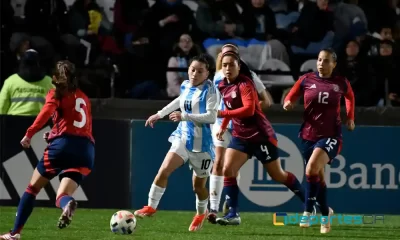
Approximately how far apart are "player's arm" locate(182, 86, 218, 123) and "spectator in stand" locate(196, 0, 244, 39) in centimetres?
535

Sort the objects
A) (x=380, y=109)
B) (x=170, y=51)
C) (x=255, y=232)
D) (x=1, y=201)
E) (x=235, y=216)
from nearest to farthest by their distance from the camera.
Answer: (x=255, y=232)
(x=235, y=216)
(x=1, y=201)
(x=380, y=109)
(x=170, y=51)

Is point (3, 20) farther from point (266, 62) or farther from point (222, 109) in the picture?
point (222, 109)

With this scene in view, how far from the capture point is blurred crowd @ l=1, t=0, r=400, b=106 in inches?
634

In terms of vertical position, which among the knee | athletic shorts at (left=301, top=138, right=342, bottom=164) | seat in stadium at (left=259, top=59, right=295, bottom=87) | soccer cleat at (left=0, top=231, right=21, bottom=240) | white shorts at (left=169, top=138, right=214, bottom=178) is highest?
seat in stadium at (left=259, top=59, right=295, bottom=87)

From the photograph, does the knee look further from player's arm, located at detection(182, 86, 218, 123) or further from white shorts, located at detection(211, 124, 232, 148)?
player's arm, located at detection(182, 86, 218, 123)

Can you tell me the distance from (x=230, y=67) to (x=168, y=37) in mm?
5139

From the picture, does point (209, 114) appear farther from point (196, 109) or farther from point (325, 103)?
point (325, 103)

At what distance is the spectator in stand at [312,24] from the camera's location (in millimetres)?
17062

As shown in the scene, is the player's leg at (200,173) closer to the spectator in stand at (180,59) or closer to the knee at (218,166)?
the knee at (218,166)

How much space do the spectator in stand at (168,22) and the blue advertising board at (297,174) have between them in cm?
235

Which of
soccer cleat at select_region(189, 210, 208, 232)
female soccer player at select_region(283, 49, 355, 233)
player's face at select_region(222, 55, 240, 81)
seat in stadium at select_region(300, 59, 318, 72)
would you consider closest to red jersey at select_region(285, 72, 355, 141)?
female soccer player at select_region(283, 49, 355, 233)

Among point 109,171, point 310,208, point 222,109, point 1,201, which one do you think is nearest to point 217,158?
point 222,109

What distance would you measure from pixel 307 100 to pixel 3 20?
6.48 m

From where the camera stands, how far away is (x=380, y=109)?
15.5 metres
